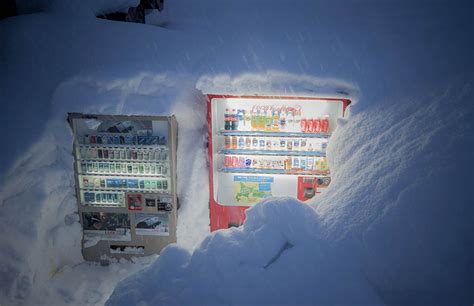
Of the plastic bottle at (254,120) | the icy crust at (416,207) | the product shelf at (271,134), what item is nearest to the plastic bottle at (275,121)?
the product shelf at (271,134)

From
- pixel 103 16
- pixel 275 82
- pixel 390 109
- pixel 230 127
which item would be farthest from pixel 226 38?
pixel 390 109

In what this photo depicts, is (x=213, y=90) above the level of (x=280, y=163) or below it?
above

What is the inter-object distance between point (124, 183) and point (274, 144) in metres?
2.23

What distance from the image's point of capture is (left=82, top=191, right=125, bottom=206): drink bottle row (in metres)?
4.93

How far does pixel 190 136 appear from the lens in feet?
16.9

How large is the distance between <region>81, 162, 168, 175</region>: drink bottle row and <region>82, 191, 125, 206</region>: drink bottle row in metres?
0.32

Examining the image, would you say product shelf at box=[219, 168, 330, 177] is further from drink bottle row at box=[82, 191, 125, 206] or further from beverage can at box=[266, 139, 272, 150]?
drink bottle row at box=[82, 191, 125, 206]

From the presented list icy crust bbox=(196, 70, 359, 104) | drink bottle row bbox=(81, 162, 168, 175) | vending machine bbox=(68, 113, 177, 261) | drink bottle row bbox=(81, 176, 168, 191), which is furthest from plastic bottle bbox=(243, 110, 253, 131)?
drink bottle row bbox=(81, 176, 168, 191)

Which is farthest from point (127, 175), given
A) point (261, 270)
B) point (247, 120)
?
point (261, 270)

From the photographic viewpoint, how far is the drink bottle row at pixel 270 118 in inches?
196

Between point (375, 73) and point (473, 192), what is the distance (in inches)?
85.5

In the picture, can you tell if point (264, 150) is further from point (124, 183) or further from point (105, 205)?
point (105, 205)

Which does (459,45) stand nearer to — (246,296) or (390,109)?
(390,109)

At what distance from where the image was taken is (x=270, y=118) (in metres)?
4.98
